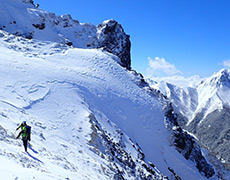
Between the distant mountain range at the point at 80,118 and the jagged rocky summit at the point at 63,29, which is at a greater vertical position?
the jagged rocky summit at the point at 63,29

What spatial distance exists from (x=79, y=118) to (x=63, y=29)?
55.5m

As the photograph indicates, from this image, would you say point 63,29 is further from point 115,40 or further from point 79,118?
point 79,118

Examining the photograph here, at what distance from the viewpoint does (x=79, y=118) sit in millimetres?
24422

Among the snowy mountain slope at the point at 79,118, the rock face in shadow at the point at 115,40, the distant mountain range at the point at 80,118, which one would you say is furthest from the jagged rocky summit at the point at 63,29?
the snowy mountain slope at the point at 79,118

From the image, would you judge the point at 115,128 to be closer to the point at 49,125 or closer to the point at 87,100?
the point at 87,100

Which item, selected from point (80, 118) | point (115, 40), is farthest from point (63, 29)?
point (80, 118)

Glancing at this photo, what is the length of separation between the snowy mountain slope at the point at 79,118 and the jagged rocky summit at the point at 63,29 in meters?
15.4

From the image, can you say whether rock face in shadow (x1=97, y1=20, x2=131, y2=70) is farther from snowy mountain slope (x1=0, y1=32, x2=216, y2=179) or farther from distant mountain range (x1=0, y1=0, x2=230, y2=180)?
snowy mountain slope (x1=0, y1=32, x2=216, y2=179)

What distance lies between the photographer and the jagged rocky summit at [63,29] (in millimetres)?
58562

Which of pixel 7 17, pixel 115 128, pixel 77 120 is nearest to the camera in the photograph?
pixel 77 120

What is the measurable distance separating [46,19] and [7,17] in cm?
1305

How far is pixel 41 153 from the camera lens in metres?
13.8

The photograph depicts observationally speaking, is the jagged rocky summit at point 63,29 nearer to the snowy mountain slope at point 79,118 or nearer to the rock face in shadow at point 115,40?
the rock face in shadow at point 115,40

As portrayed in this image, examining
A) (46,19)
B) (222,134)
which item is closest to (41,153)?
(46,19)
